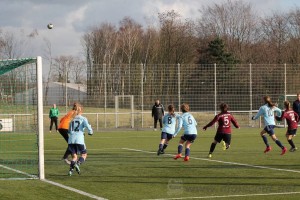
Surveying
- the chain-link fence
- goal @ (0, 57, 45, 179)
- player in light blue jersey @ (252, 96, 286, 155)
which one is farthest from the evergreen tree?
player in light blue jersey @ (252, 96, 286, 155)

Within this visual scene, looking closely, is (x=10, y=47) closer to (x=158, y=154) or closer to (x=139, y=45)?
(x=139, y=45)

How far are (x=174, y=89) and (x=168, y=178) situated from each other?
2571cm

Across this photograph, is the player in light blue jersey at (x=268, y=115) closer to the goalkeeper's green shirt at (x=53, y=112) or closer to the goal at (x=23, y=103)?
the goal at (x=23, y=103)

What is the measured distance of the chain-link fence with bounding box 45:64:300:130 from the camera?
37.3 m

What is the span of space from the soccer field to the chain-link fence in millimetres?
18724

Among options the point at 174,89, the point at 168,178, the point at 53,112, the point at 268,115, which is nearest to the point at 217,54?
the point at 174,89

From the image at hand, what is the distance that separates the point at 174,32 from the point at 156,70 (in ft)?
88.4

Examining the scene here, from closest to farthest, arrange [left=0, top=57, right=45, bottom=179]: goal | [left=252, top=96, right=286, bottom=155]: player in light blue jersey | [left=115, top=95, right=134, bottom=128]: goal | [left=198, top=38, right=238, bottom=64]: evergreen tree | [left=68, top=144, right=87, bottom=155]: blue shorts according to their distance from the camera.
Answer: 1. [left=0, top=57, right=45, bottom=179]: goal
2. [left=68, top=144, right=87, bottom=155]: blue shorts
3. [left=252, top=96, right=286, bottom=155]: player in light blue jersey
4. [left=115, top=95, right=134, bottom=128]: goal
5. [left=198, top=38, right=238, bottom=64]: evergreen tree

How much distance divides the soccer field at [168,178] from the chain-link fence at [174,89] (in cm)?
1872

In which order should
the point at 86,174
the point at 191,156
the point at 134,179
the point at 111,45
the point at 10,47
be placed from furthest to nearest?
the point at 111,45 → the point at 10,47 → the point at 191,156 → the point at 86,174 → the point at 134,179

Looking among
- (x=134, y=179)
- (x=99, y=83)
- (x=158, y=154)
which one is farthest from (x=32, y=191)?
(x=99, y=83)

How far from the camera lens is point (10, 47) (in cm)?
5112

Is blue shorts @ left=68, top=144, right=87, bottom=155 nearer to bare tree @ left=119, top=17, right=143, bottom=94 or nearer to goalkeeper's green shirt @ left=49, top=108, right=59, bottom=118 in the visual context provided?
goalkeeper's green shirt @ left=49, top=108, right=59, bottom=118

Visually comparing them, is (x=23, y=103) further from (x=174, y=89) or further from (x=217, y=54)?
(x=217, y=54)
